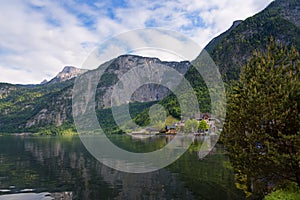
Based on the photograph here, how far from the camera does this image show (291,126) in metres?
21.6

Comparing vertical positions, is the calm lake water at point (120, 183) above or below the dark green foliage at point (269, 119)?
below

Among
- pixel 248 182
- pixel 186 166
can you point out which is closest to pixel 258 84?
pixel 248 182

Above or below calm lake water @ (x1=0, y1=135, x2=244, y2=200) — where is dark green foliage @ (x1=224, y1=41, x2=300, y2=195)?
above

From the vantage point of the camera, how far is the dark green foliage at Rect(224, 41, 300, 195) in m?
21.0

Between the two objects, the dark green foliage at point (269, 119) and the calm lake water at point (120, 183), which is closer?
the dark green foliage at point (269, 119)

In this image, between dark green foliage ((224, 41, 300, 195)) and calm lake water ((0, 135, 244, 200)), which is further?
calm lake water ((0, 135, 244, 200))

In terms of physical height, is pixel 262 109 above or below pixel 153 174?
above

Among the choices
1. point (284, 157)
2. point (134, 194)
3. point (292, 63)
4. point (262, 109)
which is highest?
point (292, 63)

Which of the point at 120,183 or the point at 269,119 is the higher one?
the point at 269,119

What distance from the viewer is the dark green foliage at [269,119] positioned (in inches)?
825

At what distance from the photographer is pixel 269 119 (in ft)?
72.7

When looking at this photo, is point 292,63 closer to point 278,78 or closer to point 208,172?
point 278,78

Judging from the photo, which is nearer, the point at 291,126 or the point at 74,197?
the point at 291,126

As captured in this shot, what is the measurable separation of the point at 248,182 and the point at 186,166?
30005 mm
